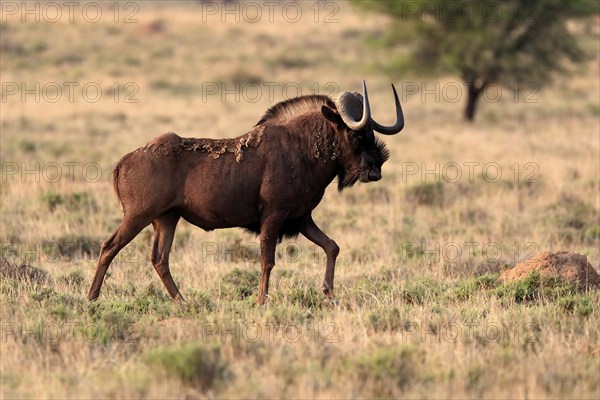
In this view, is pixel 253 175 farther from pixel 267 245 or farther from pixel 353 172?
pixel 353 172

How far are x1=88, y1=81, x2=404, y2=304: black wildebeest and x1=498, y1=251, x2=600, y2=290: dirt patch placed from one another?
1.77 meters

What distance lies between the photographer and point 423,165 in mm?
20094

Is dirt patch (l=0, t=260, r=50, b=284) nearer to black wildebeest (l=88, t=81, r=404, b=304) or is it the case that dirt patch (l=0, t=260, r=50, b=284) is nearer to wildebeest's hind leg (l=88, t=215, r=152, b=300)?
wildebeest's hind leg (l=88, t=215, r=152, b=300)

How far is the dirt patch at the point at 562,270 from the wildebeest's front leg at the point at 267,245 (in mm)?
2376

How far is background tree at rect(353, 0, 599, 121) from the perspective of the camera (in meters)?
28.4

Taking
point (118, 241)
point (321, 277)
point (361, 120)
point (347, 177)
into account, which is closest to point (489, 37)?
point (321, 277)

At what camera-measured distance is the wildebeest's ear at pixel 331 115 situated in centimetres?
916

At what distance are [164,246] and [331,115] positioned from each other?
6.52 feet

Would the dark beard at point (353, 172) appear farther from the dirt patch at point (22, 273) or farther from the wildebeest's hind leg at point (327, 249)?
the dirt patch at point (22, 273)

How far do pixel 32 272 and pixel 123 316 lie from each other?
244 centimetres

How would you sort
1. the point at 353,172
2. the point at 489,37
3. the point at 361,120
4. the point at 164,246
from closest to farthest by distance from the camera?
the point at 361,120 < the point at 353,172 < the point at 164,246 < the point at 489,37

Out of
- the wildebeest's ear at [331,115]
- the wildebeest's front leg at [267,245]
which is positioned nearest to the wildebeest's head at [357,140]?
the wildebeest's ear at [331,115]

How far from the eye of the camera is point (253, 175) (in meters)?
9.16

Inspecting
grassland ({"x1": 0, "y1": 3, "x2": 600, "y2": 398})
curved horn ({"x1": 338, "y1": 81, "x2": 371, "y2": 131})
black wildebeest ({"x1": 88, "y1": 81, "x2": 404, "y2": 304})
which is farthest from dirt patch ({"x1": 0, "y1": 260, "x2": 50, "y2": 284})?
curved horn ({"x1": 338, "y1": 81, "x2": 371, "y2": 131})
